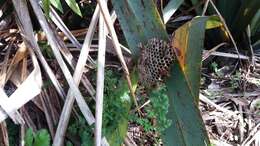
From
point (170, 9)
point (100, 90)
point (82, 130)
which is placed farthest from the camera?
point (170, 9)

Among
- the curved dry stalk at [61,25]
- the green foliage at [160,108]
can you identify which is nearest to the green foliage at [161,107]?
the green foliage at [160,108]

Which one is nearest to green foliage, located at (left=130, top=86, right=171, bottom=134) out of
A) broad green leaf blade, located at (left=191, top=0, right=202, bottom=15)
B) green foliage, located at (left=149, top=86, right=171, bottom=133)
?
green foliage, located at (left=149, top=86, right=171, bottom=133)

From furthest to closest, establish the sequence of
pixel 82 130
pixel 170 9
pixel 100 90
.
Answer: pixel 170 9
pixel 82 130
pixel 100 90

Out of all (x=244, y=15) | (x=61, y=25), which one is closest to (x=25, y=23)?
(x=61, y=25)

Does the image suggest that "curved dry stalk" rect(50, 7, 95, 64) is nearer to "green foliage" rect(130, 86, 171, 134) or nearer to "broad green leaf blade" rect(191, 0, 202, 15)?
"green foliage" rect(130, 86, 171, 134)

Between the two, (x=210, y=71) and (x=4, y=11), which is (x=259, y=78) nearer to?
(x=210, y=71)

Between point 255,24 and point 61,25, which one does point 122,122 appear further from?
point 255,24

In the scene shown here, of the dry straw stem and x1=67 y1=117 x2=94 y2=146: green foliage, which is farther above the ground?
the dry straw stem
